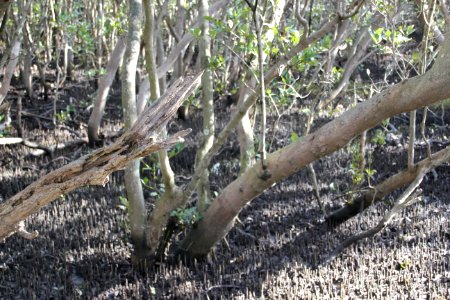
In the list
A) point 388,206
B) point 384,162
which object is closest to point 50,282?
point 388,206

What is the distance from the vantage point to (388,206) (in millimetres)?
5031

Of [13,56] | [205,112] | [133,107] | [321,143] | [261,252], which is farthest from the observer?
[13,56]

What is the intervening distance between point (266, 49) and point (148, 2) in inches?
25.5

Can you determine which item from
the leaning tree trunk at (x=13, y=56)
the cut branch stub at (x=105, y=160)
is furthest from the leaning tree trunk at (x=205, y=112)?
the cut branch stub at (x=105, y=160)

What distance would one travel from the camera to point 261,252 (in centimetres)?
431

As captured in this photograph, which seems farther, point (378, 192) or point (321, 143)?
point (378, 192)

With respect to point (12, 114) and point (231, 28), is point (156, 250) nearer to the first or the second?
point (231, 28)

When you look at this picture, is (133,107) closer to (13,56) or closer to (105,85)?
(13,56)

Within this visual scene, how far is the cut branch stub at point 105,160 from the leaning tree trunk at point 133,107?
4.68ft

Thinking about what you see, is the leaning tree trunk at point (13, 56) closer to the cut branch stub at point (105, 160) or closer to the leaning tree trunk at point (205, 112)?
the leaning tree trunk at point (205, 112)

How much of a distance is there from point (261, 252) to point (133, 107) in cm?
127

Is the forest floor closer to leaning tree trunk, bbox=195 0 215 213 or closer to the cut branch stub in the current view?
leaning tree trunk, bbox=195 0 215 213

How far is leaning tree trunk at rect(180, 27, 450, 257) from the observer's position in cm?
256

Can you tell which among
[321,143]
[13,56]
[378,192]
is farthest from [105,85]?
[321,143]
